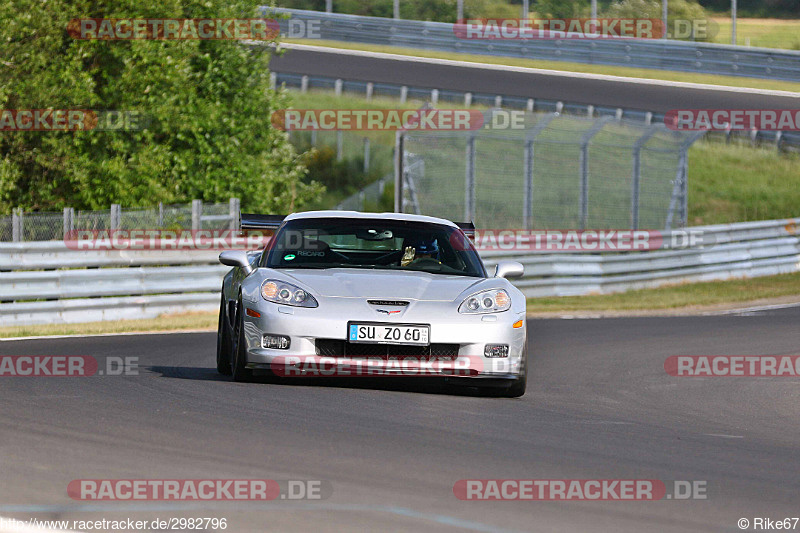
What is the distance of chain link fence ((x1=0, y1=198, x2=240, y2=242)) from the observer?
1744 centimetres

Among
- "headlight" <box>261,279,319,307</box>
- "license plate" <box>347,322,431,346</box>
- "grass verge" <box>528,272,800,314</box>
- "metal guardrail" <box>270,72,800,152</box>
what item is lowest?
"grass verge" <box>528,272,800,314</box>

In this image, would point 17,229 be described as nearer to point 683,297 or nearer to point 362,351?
point 362,351

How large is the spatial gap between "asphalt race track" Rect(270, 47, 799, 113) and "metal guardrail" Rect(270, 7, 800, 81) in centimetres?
82

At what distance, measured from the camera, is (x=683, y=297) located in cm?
2214

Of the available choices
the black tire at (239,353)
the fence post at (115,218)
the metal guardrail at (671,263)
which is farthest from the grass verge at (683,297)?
the black tire at (239,353)

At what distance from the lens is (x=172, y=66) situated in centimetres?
2434

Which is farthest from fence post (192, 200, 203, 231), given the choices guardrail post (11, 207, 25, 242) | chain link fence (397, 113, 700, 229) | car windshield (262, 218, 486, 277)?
car windshield (262, 218, 486, 277)

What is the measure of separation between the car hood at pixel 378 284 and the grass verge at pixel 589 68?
34426 mm

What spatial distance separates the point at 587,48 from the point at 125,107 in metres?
24.4

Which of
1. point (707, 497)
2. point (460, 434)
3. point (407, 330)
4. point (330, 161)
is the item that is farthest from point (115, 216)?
point (330, 161)

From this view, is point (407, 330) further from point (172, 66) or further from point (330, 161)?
point (330, 161)

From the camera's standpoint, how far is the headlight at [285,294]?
869 centimetres

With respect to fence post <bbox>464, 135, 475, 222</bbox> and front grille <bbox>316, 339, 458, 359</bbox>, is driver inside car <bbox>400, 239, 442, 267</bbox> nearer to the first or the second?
front grille <bbox>316, 339, 458, 359</bbox>

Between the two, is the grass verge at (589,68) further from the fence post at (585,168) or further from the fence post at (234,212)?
the fence post at (234,212)
